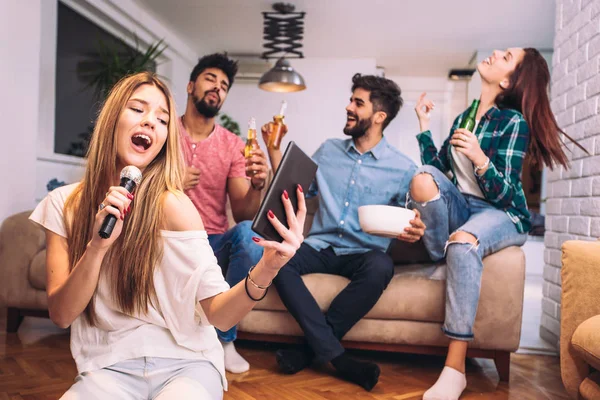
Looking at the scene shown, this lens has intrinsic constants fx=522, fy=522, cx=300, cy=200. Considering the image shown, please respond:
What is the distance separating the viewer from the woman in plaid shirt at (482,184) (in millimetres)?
1892

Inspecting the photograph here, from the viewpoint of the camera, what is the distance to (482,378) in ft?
6.79

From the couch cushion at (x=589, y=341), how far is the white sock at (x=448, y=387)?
0.48m

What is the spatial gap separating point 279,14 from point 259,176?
3636 mm

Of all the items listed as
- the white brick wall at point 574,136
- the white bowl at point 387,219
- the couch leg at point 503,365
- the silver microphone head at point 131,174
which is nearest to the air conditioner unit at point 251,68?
the white brick wall at point 574,136

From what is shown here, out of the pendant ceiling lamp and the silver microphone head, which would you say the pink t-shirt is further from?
the pendant ceiling lamp

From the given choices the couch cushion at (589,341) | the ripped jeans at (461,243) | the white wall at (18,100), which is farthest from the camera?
the white wall at (18,100)

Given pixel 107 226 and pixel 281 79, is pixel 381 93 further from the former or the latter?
pixel 281 79

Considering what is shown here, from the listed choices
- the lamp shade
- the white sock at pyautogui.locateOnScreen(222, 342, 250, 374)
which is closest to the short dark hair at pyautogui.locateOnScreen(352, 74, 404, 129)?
the white sock at pyautogui.locateOnScreen(222, 342, 250, 374)

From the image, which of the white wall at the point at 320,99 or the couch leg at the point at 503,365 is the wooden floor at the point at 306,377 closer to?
the couch leg at the point at 503,365

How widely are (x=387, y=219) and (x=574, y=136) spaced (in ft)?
3.60

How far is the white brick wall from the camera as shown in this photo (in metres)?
2.20

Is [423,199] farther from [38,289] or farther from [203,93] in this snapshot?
[38,289]

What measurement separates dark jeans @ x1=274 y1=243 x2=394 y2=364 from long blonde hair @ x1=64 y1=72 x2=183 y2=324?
39.6 inches

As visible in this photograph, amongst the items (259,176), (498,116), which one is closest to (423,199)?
(498,116)
